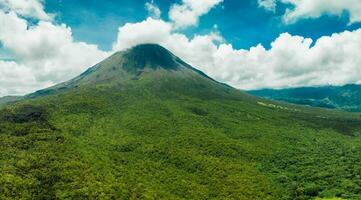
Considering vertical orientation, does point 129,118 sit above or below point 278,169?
above

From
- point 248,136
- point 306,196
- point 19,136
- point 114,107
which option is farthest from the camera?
point 114,107

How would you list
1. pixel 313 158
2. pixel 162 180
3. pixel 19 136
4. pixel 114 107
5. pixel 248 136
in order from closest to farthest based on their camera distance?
pixel 162 180 → pixel 19 136 → pixel 313 158 → pixel 248 136 → pixel 114 107

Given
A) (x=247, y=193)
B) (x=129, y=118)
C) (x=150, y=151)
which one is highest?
(x=129, y=118)

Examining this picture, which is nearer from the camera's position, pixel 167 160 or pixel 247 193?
pixel 247 193

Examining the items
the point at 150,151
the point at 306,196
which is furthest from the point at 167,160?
the point at 306,196

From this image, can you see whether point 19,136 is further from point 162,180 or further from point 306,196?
point 306,196

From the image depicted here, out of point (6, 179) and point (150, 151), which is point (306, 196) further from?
point (6, 179)

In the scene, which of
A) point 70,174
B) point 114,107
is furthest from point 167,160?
point 114,107
